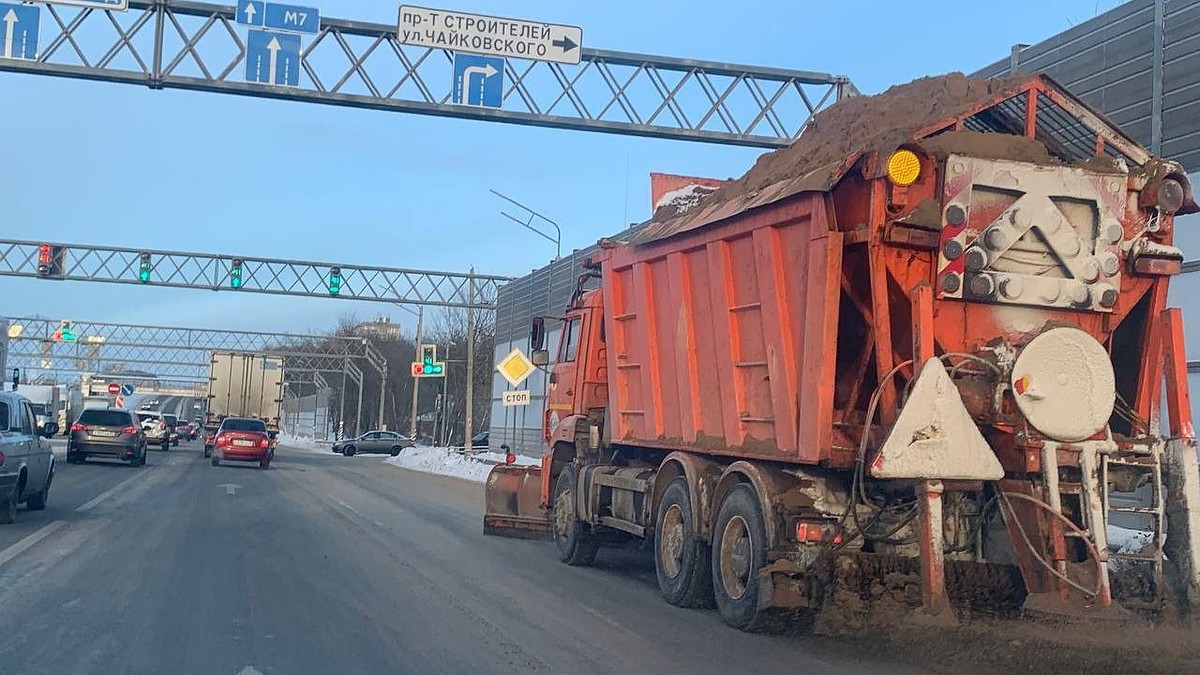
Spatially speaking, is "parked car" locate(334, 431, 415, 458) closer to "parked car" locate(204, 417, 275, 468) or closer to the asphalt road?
"parked car" locate(204, 417, 275, 468)

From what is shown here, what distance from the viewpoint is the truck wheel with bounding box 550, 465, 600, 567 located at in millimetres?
13383

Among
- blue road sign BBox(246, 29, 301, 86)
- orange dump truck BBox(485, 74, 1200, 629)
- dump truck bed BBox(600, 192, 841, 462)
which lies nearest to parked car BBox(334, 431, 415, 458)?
blue road sign BBox(246, 29, 301, 86)

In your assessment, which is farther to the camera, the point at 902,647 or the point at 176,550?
the point at 176,550

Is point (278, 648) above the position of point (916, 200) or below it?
below

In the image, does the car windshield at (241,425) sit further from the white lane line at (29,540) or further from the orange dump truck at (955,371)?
the orange dump truck at (955,371)

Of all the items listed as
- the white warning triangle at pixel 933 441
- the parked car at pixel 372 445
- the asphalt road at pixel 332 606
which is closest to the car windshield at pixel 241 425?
the asphalt road at pixel 332 606

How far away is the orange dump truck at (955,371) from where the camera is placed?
776 centimetres

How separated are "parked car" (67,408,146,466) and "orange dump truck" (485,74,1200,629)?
27563 millimetres

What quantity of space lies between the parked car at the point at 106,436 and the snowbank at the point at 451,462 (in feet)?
31.2

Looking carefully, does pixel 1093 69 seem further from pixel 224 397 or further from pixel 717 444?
pixel 224 397

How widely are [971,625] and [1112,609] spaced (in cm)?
144

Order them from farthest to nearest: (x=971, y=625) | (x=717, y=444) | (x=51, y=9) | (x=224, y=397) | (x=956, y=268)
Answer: (x=224, y=397) → (x=51, y=9) → (x=717, y=444) → (x=971, y=625) → (x=956, y=268)

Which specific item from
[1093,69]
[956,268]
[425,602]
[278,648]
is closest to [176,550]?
[425,602]

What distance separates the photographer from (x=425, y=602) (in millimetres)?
10148
